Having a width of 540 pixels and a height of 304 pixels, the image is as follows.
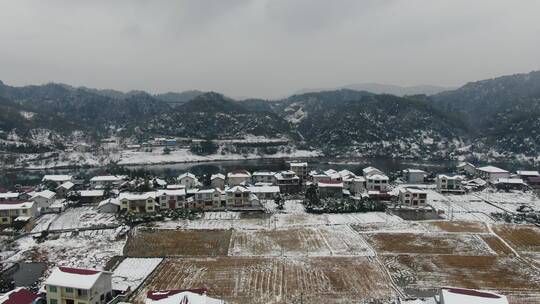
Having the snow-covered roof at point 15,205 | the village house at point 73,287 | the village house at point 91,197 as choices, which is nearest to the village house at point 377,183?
the village house at point 91,197

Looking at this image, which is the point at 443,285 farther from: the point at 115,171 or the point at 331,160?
the point at 331,160

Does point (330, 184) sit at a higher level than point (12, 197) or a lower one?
lower

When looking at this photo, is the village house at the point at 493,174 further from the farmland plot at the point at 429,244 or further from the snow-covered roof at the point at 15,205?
the snow-covered roof at the point at 15,205

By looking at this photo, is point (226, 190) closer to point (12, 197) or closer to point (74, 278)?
point (12, 197)

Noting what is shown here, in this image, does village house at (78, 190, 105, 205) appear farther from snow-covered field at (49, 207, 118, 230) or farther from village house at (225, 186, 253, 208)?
village house at (225, 186, 253, 208)

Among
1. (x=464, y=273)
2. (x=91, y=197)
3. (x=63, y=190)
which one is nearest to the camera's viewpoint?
(x=464, y=273)

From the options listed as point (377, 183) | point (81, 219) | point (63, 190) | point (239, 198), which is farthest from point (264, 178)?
point (63, 190)

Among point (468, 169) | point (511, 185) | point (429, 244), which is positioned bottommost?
point (429, 244)
